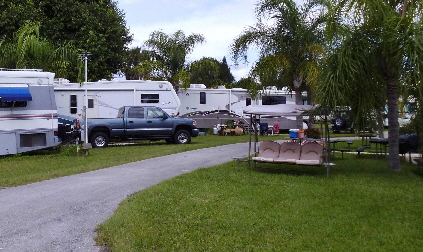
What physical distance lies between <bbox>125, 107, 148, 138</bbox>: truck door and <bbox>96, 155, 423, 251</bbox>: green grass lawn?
8.55 m

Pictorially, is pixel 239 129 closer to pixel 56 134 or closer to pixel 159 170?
pixel 56 134

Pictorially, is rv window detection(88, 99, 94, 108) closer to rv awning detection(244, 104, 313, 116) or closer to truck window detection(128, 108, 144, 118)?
truck window detection(128, 108, 144, 118)

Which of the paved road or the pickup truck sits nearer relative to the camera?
the paved road

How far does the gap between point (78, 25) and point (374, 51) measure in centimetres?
1986

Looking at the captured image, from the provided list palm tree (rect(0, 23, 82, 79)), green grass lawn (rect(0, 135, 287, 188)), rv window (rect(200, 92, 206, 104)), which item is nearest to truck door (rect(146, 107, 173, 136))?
green grass lawn (rect(0, 135, 287, 188))

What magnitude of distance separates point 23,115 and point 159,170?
5936 mm

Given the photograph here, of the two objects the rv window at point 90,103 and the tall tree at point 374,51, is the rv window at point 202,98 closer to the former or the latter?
the rv window at point 90,103

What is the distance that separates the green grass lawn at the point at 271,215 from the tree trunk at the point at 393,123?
1.11 m

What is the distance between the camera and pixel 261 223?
6.14 m

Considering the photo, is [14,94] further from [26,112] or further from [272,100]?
[272,100]

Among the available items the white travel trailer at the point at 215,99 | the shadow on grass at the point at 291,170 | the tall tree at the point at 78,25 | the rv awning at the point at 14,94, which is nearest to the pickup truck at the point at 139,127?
the rv awning at the point at 14,94

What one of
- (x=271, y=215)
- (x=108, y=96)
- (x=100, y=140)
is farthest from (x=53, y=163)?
(x=271, y=215)

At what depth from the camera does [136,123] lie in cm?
1823

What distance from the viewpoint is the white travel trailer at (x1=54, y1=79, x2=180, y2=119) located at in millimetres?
20375
